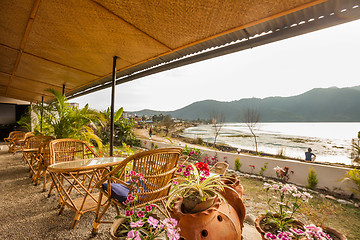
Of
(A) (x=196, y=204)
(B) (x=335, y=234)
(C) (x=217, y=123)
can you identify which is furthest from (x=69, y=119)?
(C) (x=217, y=123)

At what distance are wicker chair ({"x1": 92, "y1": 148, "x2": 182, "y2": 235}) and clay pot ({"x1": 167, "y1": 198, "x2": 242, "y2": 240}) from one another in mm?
452

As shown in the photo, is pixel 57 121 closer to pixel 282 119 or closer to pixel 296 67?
pixel 296 67

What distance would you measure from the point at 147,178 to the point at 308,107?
80430 millimetres

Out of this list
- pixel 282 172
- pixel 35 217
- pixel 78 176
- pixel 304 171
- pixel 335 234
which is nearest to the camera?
pixel 335 234

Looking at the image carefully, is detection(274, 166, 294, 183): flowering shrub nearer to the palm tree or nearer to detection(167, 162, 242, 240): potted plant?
detection(167, 162, 242, 240): potted plant

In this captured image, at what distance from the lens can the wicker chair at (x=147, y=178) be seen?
64.6 inches

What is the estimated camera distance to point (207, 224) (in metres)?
1.27

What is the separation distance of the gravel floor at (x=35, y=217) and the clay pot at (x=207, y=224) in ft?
3.79

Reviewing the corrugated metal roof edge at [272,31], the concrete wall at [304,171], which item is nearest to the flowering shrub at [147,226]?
the corrugated metal roof edge at [272,31]

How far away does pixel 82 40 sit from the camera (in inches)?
96.8

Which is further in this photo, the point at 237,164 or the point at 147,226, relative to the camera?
the point at 237,164

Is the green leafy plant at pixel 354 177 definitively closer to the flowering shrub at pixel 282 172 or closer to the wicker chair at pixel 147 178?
the flowering shrub at pixel 282 172

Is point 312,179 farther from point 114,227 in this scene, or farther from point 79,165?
point 79,165

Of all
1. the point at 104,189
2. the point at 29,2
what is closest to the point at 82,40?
the point at 29,2
